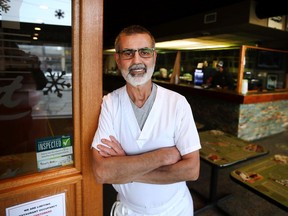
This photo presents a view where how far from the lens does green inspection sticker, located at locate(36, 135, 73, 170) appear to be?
1064mm

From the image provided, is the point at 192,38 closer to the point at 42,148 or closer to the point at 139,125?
the point at 139,125

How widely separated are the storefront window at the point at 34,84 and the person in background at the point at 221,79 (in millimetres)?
4196

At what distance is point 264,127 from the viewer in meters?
4.94

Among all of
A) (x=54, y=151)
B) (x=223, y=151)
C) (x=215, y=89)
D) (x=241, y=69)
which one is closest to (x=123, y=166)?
(x=54, y=151)

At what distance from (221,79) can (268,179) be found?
3.43 m

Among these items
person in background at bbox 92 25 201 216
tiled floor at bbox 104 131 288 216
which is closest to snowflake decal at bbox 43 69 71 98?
person in background at bbox 92 25 201 216

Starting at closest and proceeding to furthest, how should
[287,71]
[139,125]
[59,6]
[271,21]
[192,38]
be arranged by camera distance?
[59,6]
[139,125]
[271,21]
[192,38]
[287,71]

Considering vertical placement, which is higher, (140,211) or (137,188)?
(137,188)

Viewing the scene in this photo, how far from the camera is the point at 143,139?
47.5 inches

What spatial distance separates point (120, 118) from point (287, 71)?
5924 millimetres

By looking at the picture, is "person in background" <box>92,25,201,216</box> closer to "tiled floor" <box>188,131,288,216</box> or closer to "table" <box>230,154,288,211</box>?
"table" <box>230,154,288,211</box>

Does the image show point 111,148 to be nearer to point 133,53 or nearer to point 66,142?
point 66,142

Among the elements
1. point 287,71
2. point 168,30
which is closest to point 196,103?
point 168,30

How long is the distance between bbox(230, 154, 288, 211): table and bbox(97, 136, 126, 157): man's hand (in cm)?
112
